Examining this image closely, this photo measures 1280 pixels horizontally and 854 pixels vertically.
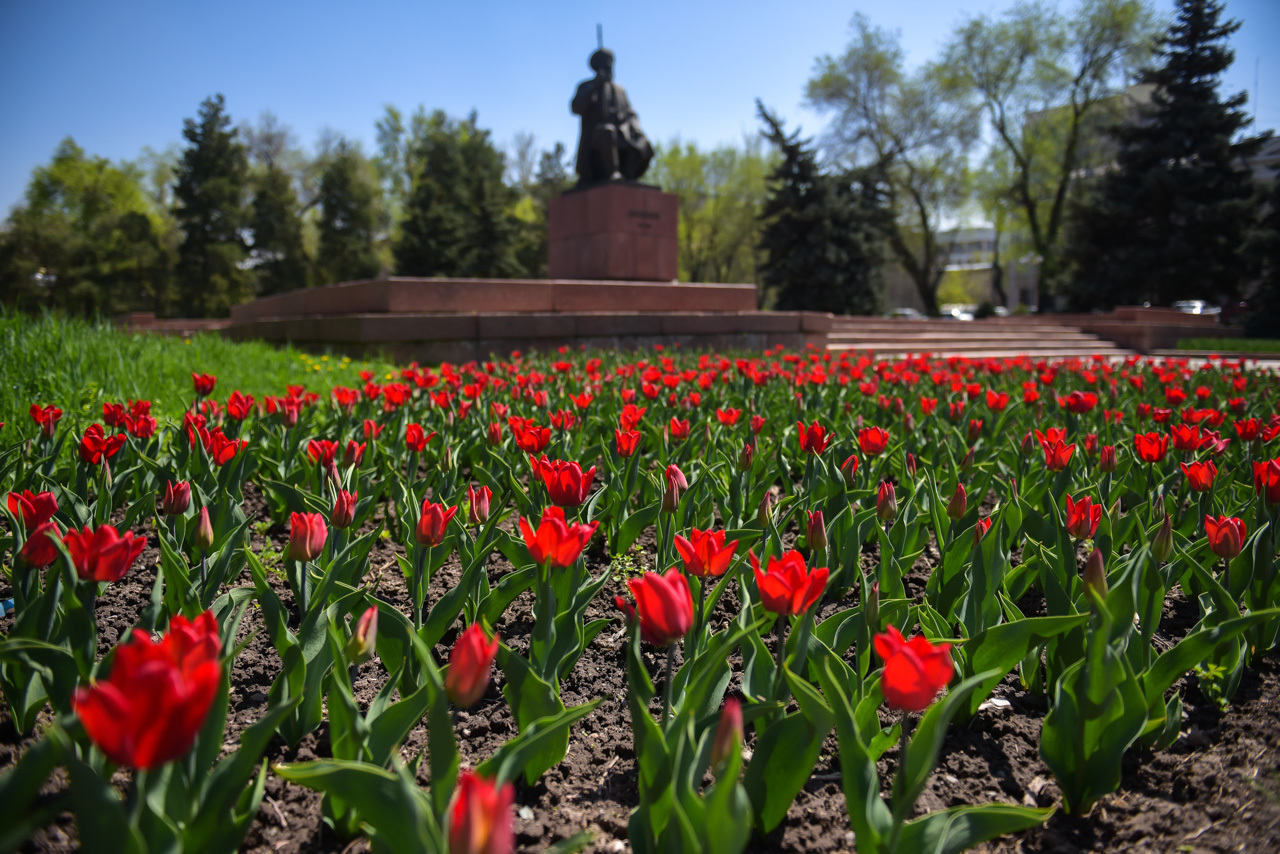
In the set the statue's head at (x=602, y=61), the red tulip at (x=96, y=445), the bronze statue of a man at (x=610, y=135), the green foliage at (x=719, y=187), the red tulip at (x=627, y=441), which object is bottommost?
the red tulip at (x=627, y=441)

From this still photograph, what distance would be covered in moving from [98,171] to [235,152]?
23.1 ft

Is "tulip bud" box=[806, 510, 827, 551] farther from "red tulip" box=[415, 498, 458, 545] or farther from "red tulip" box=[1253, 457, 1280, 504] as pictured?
"red tulip" box=[1253, 457, 1280, 504]

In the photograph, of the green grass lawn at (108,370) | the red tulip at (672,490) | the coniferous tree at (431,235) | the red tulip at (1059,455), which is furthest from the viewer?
the coniferous tree at (431,235)

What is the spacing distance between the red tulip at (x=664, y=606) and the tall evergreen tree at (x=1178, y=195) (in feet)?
98.7

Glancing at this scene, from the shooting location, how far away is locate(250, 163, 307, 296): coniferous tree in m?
37.0

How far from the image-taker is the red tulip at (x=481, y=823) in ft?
2.35

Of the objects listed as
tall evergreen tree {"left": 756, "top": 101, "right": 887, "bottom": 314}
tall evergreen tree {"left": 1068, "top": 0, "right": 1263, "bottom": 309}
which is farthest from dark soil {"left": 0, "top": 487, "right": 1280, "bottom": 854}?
tall evergreen tree {"left": 1068, "top": 0, "right": 1263, "bottom": 309}

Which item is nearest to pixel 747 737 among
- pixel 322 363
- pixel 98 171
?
pixel 322 363

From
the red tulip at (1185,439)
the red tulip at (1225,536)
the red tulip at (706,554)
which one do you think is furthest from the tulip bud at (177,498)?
the red tulip at (1185,439)

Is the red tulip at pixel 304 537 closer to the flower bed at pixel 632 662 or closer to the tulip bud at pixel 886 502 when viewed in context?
the flower bed at pixel 632 662

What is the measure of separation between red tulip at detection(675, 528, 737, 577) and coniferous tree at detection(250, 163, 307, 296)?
4020cm

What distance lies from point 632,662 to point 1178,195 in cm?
3167

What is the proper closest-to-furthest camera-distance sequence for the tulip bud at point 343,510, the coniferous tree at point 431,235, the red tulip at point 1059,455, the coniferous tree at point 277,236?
the tulip bud at point 343,510 < the red tulip at point 1059,455 < the coniferous tree at point 431,235 < the coniferous tree at point 277,236

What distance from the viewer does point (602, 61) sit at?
14.2 meters
